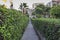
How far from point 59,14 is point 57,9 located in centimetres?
131

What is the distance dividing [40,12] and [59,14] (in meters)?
32.9

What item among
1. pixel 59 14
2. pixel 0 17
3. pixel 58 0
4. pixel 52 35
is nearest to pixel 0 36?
pixel 0 17

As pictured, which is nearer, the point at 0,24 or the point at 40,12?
the point at 0,24

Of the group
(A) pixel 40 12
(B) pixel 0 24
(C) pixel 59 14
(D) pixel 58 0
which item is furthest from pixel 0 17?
(D) pixel 58 0

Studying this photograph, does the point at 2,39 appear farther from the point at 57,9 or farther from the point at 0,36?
the point at 57,9

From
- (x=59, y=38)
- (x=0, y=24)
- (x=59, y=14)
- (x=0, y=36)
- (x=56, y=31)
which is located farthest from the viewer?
(x=59, y=14)

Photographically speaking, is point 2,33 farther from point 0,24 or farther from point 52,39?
point 52,39

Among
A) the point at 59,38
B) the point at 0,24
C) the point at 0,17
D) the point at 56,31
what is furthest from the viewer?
the point at 56,31

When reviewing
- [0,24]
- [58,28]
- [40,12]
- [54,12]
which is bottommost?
[40,12]

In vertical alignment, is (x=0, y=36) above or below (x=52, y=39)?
above

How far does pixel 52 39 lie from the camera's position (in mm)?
6363

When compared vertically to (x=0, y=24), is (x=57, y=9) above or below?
below

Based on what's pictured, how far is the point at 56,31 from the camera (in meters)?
5.89

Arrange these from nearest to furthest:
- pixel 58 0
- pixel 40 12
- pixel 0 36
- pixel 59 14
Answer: pixel 0 36
pixel 59 14
pixel 40 12
pixel 58 0
